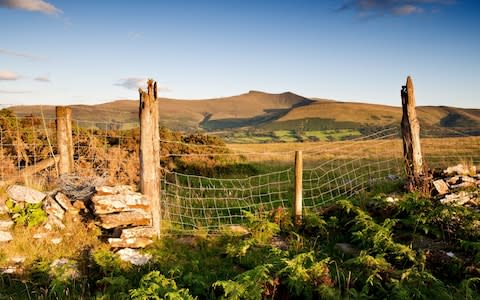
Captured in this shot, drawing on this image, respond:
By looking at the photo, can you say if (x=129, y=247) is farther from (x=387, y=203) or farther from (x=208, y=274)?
(x=387, y=203)

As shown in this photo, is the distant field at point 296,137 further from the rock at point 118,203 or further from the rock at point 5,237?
the rock at point 5,237

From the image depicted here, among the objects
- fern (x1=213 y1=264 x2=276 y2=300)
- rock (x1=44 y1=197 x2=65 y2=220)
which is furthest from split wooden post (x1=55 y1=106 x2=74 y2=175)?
fern (x1=213 y1=264 x2=276 y2=300)

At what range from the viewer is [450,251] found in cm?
678

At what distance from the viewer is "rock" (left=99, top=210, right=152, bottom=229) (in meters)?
7.69

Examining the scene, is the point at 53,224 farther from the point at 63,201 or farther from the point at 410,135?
the point at 410,135

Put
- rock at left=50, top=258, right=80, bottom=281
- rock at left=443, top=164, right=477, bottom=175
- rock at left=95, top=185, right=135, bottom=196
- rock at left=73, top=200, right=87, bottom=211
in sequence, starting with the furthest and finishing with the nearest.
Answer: rock at left=443, top=164, right=477, bottom=175 → rock at left=73, top=200, right=87, bottom=211 → rock at left=95, top=185, right=135, bottom=196 → rock at left=50, top=258, right=80, bottom=281

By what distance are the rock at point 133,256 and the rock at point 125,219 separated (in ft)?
2.68

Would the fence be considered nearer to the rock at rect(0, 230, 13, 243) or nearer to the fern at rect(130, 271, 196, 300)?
the rock at rect(0, 230, 13, 243)

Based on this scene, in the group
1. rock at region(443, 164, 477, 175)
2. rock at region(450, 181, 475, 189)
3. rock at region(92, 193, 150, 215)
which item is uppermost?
rock at region(443, 164, 477, 175)

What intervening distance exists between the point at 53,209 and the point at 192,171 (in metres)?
9.71

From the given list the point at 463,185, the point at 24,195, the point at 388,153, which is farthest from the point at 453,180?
the point at 388,153

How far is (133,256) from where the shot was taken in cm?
684

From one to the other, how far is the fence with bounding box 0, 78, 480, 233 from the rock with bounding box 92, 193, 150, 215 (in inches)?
24.3

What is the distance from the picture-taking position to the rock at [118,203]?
782cm
